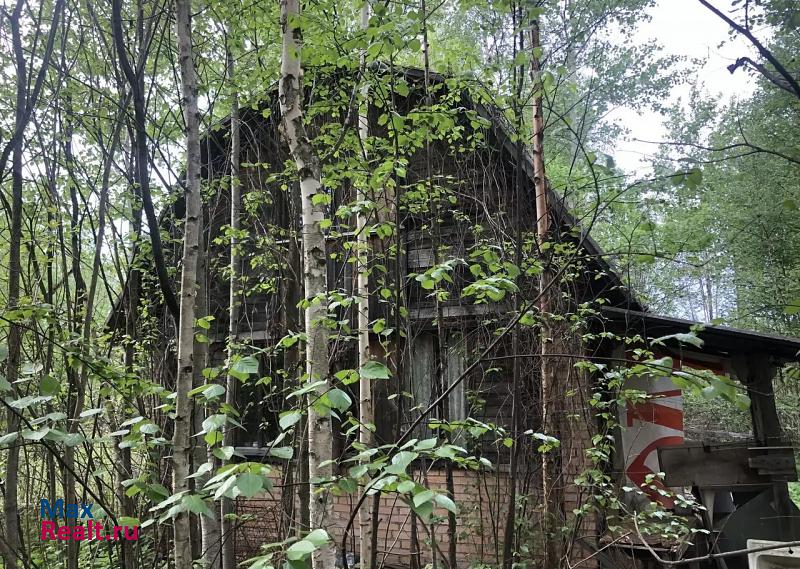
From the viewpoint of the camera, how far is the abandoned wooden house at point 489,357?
5.14 m

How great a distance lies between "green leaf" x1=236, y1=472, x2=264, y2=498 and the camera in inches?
56.2

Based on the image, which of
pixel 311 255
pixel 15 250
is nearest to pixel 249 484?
pixel 311 255

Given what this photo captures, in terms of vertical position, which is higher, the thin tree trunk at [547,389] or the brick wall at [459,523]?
the thin tree trunk at [547,389]

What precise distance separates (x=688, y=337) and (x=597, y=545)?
13.4 feet

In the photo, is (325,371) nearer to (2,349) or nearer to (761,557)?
(2,349)

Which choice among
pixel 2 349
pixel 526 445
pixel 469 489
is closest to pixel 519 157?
pixel 526 445

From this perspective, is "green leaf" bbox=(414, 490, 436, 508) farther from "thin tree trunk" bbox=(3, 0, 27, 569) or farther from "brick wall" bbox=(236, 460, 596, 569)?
"brick wall" bbox=(236, 460, 596, 569)

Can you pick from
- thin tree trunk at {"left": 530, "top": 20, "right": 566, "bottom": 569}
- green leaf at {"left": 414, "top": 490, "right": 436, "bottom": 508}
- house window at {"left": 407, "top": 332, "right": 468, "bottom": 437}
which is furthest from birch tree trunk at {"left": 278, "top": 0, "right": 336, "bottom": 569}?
house window at {"left": 407, "top": 332, "right": 468, "bottom": 437}

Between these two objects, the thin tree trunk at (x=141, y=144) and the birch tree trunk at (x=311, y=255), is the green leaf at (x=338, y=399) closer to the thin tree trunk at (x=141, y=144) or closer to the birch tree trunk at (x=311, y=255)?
the birch tree trunk at (x=311, y=255)

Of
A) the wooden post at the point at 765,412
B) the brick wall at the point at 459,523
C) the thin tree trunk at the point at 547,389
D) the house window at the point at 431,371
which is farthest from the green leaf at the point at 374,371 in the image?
the wooden post at the point at 765,412

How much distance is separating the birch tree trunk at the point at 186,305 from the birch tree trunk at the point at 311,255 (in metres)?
0.65

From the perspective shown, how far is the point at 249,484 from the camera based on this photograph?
1450 mm

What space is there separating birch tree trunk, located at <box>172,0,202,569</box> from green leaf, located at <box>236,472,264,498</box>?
1.24 meters

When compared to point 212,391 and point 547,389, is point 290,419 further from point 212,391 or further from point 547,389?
point 547,389
